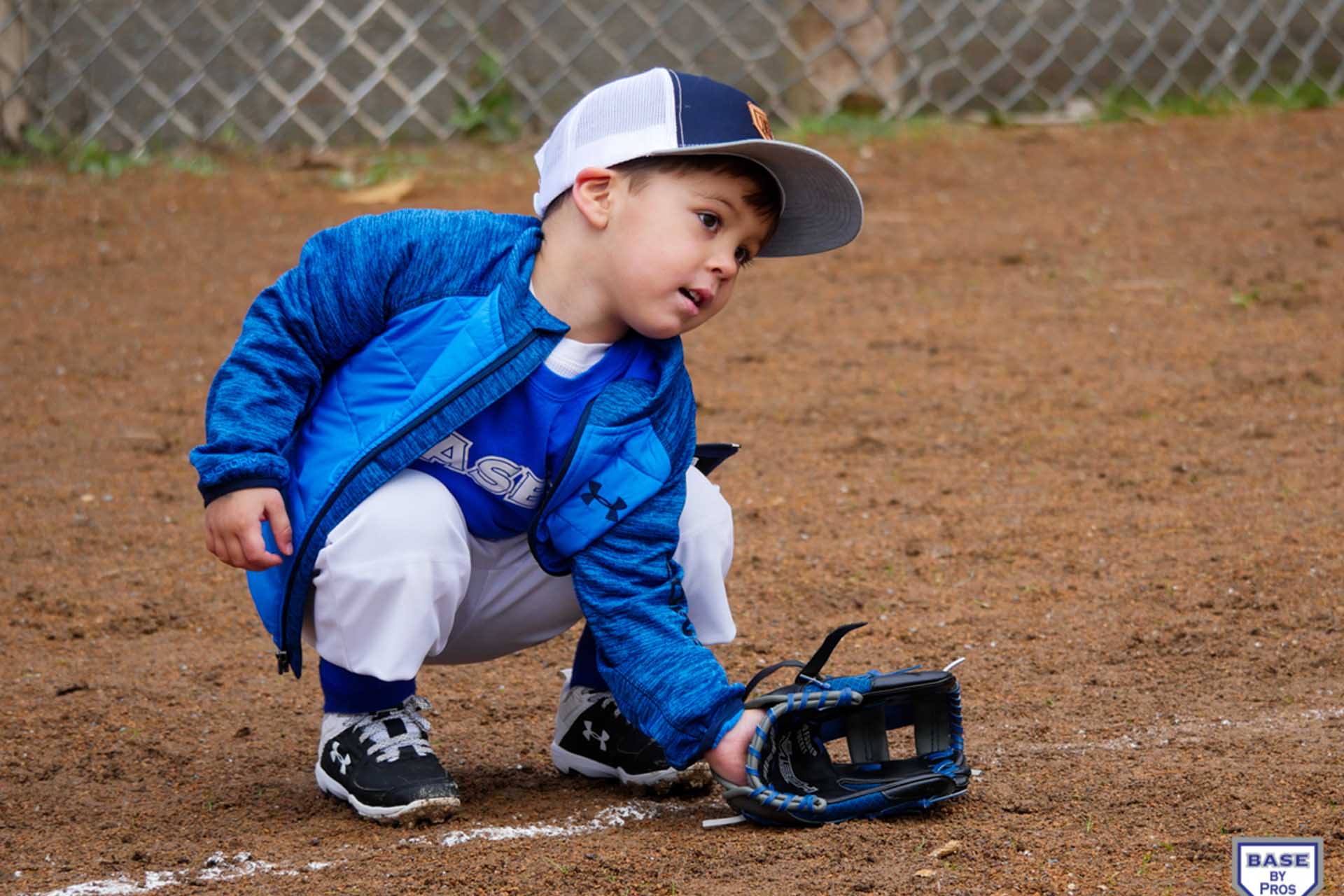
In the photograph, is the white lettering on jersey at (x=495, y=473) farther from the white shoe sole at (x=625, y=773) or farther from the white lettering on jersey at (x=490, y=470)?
the white shoe sole at (x=625, y=773)

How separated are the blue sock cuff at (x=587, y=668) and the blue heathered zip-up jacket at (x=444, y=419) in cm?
17

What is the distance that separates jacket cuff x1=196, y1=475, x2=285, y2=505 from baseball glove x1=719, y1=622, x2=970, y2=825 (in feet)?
1.87

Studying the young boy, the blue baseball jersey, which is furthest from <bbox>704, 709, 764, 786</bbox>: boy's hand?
the blue baseball jersey

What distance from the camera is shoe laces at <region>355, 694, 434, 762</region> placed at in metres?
1.85

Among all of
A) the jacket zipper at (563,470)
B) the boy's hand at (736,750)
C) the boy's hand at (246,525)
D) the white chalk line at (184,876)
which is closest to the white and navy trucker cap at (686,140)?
the jacket zipper at (563,470)

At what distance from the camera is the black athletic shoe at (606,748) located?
190cm

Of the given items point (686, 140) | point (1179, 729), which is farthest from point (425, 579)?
point (1179, 729)

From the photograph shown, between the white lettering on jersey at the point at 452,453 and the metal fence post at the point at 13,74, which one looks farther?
the metal fence post at the point at 13,74

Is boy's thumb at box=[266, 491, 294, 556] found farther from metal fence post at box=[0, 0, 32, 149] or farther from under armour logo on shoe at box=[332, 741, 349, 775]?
metal fence post at box=[0, 0, 32, 149]

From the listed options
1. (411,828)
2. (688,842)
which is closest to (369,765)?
(411,828)

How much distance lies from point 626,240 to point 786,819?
0.65 meters

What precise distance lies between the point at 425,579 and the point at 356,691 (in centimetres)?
23

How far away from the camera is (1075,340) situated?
4016 mm

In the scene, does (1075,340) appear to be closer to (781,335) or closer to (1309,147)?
(781,335)
